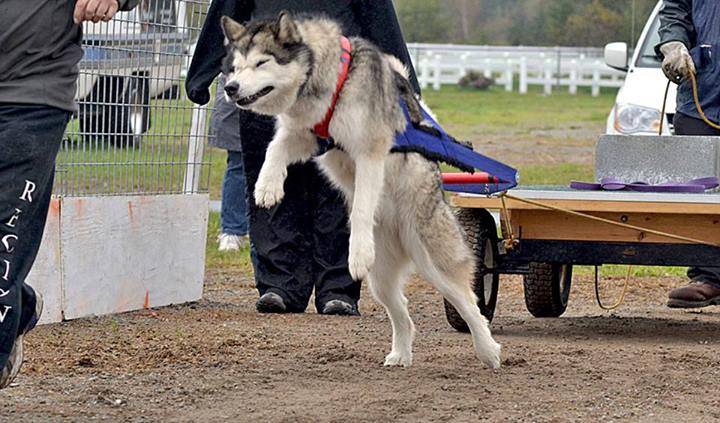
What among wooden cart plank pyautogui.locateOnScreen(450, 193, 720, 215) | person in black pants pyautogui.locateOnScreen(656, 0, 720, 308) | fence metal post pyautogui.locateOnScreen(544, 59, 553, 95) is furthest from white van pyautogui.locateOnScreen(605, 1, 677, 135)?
fence metal post pyautogui.locateOnScreen(544, 59, 553, 95)

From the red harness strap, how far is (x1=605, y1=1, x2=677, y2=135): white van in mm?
5259

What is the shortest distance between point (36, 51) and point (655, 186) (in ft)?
11.1

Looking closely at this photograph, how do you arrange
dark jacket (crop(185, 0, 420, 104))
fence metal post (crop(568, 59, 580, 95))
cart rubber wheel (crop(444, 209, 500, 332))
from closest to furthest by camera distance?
cart rubber wheel (crop(444, 209, 500, 332)) < dark jacket (crop(185, 0, 420, 104)) < fence metal post (crop(568, 59, 580, 95))

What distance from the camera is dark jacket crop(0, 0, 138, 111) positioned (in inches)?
176

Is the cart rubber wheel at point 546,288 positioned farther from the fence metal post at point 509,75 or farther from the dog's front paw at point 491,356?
the fence metal post at point 509,75

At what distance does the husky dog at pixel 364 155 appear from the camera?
5480 millimetres

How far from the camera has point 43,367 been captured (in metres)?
5.82

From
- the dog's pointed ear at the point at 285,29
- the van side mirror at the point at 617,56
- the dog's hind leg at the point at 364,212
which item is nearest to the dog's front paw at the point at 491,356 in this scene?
the dog's hind leg at the point at 364,212

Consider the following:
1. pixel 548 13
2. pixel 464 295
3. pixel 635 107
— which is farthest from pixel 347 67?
pixel 548 13

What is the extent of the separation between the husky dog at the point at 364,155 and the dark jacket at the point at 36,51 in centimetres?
92

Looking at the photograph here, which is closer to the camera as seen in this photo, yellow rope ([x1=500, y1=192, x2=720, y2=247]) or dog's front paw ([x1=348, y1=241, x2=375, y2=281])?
dog's front paw ([x1=348, y1=241, x2=375, y2=281])

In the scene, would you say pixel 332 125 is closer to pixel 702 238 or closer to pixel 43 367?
pixel 43 367

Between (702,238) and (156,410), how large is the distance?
2898 millimetres

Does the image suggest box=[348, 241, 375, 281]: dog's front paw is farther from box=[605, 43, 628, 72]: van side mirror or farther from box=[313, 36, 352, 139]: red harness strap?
box=[605, 43, 628, 72]: van side mirror
